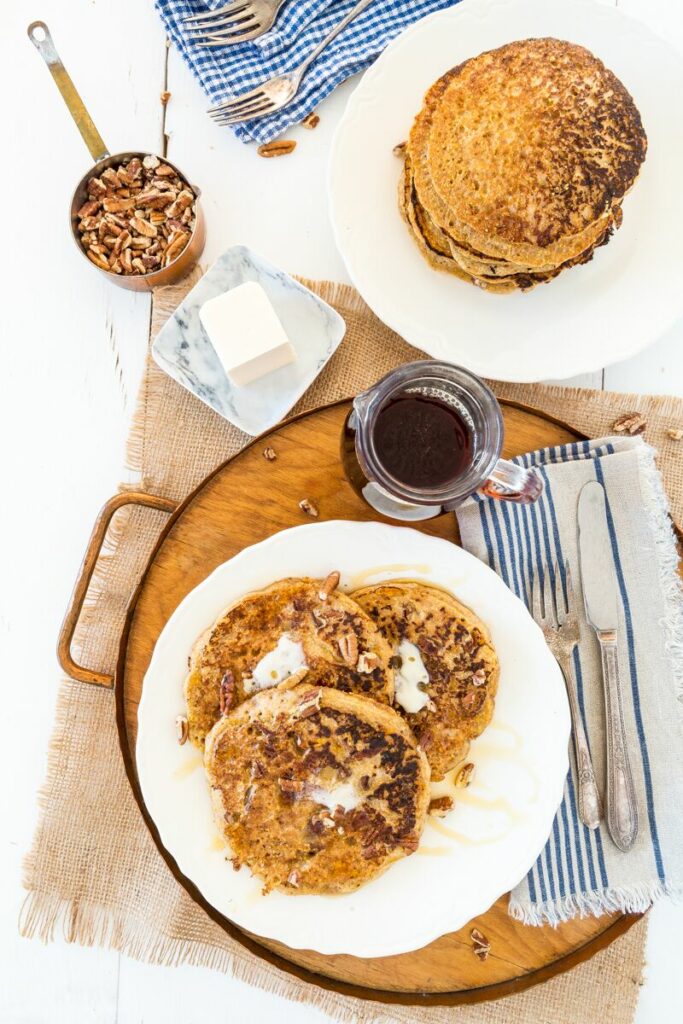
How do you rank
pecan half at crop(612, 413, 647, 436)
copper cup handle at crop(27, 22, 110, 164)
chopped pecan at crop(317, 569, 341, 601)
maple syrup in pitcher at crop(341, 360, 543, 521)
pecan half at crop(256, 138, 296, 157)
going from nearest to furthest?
1. maple syrup in pitcher at crop(341, 360, 543, 521)
2. chopped pecan at crop(317, 569, 341, 601)
3. copper cup handle at crop(27, 22, 110, 164)
4. pecan half at crop(612, 413, 647, 436)
5. pecan half at crop(256, 138, 296, 157)

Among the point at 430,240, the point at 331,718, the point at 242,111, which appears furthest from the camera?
the point at 242,111

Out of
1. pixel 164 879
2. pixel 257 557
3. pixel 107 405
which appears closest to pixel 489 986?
pixel 164 879

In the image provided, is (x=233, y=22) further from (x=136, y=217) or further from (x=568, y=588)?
(x=568, y=588)

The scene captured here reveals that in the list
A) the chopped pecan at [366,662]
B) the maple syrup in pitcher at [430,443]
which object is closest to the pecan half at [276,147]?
the maple syrup in pitcher at [430,443]

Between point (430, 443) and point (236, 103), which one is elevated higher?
point (236, 103)

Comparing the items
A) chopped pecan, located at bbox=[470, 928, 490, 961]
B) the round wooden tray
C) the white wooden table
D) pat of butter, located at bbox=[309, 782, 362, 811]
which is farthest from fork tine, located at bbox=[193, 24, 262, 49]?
chopped pecan, located at bbox=[470, 928, 490, 961]

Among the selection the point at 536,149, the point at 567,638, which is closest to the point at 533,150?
the point at 536,149

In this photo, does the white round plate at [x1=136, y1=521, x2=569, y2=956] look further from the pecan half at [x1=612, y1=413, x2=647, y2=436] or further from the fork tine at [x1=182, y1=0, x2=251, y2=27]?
the fork tine at [x1=182, y1=0, x2=251, y2=27]
